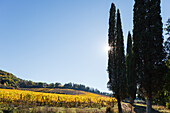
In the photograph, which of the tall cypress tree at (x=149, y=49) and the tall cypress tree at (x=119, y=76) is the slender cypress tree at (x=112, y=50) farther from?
the tall cypress tree at (x=149, y=49)

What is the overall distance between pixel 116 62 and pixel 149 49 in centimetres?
598

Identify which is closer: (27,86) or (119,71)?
(119,71)

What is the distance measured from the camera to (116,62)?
859 inches

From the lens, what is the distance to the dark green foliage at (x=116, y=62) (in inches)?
832

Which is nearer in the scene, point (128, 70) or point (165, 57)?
point (165, 57)

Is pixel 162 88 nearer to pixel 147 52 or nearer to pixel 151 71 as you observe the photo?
pixel 151 71

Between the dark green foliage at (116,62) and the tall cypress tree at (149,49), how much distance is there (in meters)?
4.12

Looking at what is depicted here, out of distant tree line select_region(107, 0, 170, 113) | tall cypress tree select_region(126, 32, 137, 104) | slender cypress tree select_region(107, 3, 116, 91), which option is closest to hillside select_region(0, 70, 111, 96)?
tall cypress tree select_region(126, 32, 137, 104)

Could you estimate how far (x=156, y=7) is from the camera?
56.6 feet

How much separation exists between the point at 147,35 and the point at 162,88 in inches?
213

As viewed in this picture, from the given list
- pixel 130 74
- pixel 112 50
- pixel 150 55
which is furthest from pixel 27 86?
pixel 150 55

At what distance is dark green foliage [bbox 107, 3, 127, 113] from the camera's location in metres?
Result: 21.1

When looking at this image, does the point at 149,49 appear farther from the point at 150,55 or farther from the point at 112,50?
the point at 112,50

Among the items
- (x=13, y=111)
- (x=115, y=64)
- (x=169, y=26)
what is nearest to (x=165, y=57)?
(x=169, y=26)
